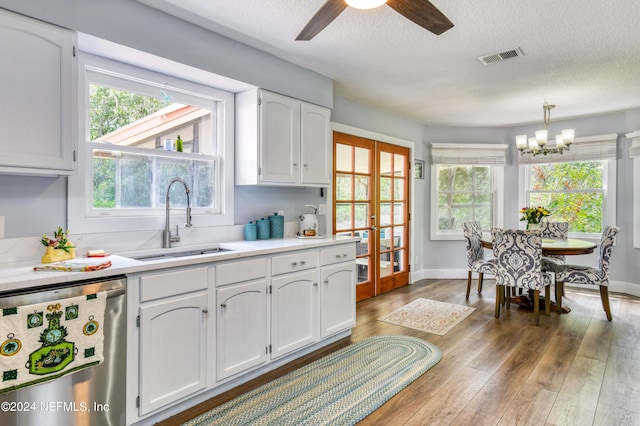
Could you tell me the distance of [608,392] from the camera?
240 centimetres

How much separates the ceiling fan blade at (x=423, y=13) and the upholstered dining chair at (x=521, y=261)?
2.45 m

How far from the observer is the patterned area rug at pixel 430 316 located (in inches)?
144

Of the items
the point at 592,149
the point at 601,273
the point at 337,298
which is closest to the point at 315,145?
the point at 337,298

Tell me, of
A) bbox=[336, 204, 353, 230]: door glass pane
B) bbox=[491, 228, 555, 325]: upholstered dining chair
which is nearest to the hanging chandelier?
bbox=[491, 228, 555, 325]: upholstered dining chair

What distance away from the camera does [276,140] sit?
3107 millimetres

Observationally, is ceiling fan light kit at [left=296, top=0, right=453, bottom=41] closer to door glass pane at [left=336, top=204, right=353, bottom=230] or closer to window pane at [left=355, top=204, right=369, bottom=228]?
door glass pane at [left=336, top=204, right=353, bottom=230]

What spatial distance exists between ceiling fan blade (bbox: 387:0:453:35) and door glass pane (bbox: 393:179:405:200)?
10.7 feet

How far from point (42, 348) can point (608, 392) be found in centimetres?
326

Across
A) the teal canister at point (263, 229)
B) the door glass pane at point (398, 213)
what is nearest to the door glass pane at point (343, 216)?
the door glass pane at point (398, 213)

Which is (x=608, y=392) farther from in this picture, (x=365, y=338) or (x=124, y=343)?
(x=124, y=343)

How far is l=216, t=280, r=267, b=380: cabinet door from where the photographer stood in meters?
2.32

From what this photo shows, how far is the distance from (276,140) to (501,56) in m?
2.03

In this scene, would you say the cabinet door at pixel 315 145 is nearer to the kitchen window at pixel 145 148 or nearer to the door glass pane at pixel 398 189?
the kitchen window at pixel 145 148

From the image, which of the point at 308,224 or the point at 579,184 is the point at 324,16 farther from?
the point at 579,184
